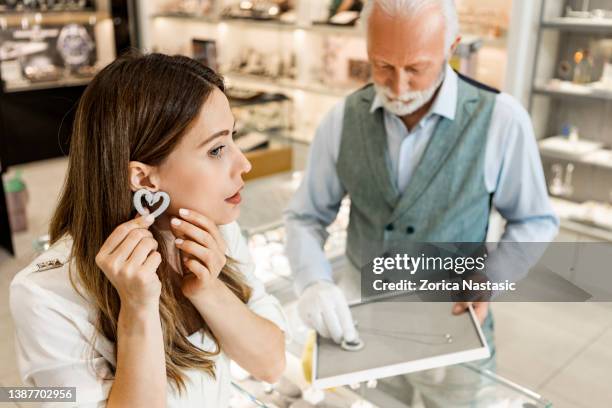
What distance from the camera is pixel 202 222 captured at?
876 mm

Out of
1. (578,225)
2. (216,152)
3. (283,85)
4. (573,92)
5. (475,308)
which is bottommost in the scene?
(578,225)

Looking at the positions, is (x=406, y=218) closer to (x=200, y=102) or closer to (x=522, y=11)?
(x=200, y=102)

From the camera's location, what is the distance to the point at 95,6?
6.38 metres

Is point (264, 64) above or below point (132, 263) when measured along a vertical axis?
below

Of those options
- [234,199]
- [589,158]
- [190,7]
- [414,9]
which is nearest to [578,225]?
[589,158]

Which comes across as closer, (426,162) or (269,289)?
(426,162)

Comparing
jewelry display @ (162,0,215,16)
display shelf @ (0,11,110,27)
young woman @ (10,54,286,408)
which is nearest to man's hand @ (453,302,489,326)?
young woman @ (10,54,286,408)

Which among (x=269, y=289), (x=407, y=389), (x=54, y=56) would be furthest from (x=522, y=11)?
(x=54, y=56)

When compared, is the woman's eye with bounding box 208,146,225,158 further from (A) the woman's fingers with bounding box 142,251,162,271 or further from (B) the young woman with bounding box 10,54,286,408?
(A) the woman's fingers with bounding box 142,251,162,271

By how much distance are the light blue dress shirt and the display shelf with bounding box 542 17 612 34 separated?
2328 mm

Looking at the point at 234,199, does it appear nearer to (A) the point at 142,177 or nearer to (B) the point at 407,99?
(A) the point at 142,177

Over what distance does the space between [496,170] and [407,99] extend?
0.33 m

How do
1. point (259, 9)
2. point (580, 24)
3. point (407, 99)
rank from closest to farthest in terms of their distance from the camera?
point (407, 99) < point (580, 24) < point (259, 9)

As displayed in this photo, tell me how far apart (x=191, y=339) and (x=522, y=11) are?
3.38 meters
